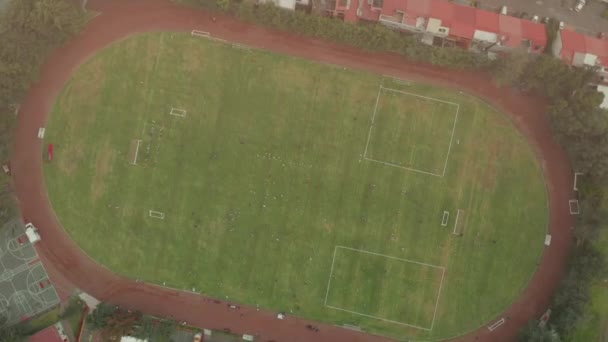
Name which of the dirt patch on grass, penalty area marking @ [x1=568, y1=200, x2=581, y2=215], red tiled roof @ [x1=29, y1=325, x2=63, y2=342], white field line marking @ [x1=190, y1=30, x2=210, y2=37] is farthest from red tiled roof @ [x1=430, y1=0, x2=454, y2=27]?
red tiled roof @ [x1=29, y1=325, x2=63, y2=342]

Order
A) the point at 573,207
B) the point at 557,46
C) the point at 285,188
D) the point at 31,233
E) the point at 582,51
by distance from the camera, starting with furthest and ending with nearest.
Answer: the point at 573,207 < the point at 285,188 < the point at 557,46 < the point at 31,233 < the point at 582,51

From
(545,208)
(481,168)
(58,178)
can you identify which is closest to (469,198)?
(481,168)

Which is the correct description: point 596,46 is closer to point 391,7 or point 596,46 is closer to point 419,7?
point 419,7

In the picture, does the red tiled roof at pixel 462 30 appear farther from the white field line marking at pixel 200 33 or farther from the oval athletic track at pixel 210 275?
the white field line marking at pixel 200 33

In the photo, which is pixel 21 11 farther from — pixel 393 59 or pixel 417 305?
pixel 417 305

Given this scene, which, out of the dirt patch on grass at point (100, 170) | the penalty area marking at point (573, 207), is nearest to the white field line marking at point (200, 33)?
the dirt patch on grass at point (100, 170)

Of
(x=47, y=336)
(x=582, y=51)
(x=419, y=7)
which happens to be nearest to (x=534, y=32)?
(x=582, y=51)

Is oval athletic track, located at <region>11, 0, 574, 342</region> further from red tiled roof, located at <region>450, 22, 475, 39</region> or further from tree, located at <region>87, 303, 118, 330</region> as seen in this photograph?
red tiled roof, located at <region>450, 22, 475, 39</region>
